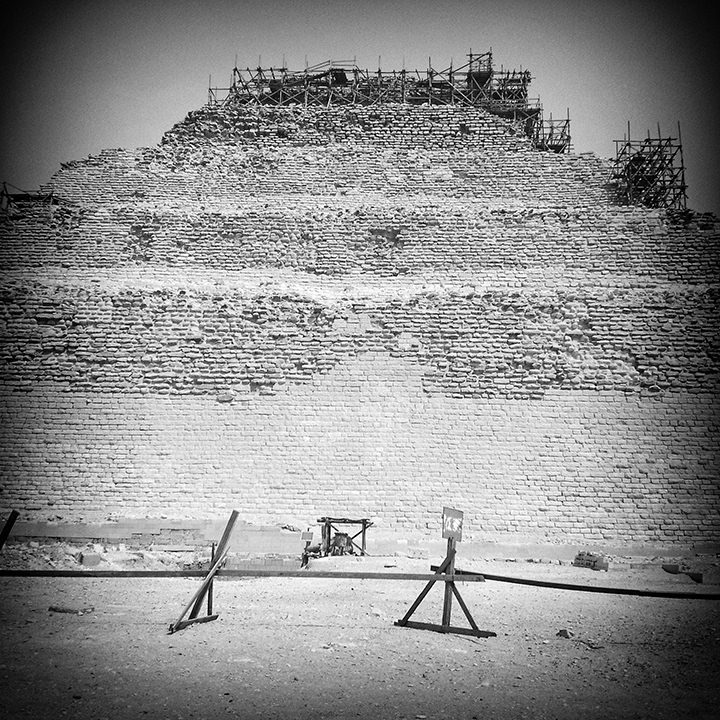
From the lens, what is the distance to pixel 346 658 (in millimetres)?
4910

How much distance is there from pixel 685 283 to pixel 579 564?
7.86 m

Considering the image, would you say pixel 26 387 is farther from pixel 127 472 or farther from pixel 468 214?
pixel 468 214

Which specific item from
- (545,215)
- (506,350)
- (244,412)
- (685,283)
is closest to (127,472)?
(244,412)

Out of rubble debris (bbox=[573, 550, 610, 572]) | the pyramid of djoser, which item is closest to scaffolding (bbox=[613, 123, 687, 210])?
the pyramid of djoser

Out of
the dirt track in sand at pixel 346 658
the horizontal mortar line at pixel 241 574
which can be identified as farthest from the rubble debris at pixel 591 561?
the horizontal mortar line at pixel 241 574

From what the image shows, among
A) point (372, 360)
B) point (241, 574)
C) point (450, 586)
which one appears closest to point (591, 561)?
point (372, 360)

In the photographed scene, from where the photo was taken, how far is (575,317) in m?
14.3

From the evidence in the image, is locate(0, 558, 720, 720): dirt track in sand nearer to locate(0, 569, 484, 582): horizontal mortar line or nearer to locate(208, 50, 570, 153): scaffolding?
locate(0, 569, 484, 582): horizontal mortar line

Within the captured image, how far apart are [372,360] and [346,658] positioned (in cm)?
953

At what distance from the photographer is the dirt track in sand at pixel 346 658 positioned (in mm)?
3889

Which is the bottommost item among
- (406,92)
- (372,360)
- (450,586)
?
(450,586)

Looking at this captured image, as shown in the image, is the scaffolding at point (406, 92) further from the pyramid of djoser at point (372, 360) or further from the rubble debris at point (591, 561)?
the rubble debris at point (591, 561)

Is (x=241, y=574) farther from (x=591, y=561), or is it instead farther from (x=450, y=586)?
(x=591, y=561)

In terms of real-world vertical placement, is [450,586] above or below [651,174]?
below
